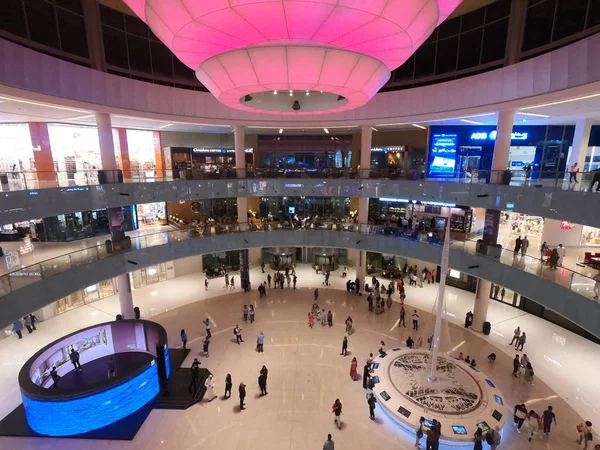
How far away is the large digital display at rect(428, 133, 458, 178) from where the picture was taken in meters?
27.5

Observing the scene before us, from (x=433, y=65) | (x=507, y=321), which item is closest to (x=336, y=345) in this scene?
(x=507, y=321)

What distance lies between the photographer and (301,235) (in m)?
24.8

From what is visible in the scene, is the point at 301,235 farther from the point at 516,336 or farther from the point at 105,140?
→ the point at 516,336

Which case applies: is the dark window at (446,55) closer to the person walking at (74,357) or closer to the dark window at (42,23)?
the dark window at (42,23)

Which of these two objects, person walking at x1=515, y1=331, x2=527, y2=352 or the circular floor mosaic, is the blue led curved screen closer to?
the circular floor mosaic

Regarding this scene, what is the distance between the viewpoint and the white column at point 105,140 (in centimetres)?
1836

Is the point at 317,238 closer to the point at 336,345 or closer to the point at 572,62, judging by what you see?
the point at 336,345

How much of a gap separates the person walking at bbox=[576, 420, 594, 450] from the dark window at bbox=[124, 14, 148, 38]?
29.2m

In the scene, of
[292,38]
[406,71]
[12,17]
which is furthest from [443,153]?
[12,17]

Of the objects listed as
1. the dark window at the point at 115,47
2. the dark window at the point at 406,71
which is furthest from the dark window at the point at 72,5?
the dark window at the point at 406,71

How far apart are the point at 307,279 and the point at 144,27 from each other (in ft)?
72.5

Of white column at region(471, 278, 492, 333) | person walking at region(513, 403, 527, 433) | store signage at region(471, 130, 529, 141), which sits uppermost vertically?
store signage at region(471, 130, 529, 141)

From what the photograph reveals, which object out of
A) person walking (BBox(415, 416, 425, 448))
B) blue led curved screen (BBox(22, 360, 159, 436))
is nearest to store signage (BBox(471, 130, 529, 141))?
person walking (BBox(415, 416, 425, 448))

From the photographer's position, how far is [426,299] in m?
24.8
